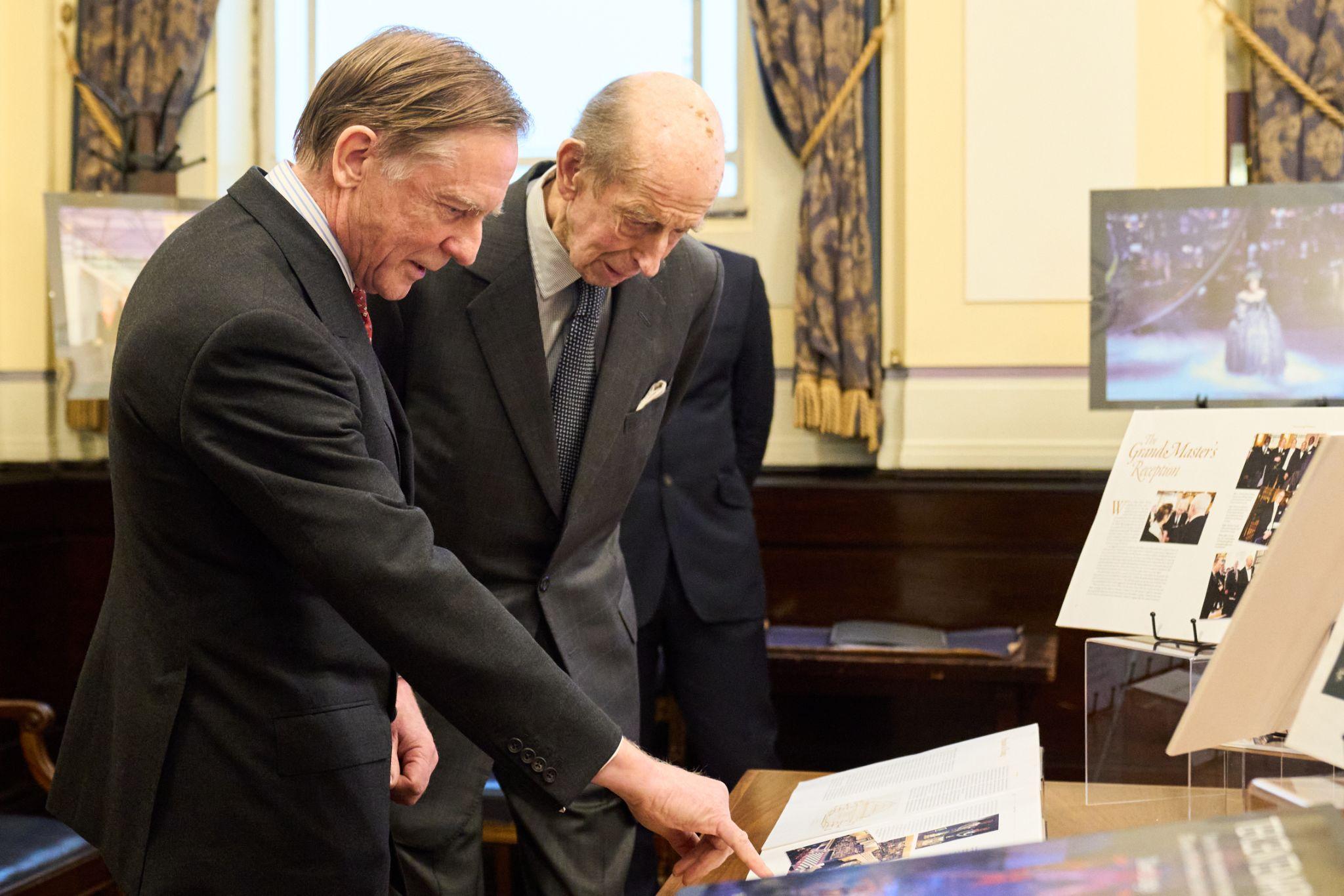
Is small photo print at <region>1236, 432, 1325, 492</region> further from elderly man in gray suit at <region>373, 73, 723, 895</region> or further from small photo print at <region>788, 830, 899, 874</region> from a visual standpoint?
elderly man in gray suit at <region>373, 73, 723, 895</region>

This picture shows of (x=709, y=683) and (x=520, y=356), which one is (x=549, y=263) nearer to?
(x=520, y=356)

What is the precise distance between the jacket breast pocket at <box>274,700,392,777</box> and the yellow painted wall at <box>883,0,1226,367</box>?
2.86 metres

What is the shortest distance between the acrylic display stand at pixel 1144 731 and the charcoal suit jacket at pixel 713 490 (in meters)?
1.56

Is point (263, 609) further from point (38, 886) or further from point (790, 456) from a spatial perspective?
point (790, 456)

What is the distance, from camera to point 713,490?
310 centimetres

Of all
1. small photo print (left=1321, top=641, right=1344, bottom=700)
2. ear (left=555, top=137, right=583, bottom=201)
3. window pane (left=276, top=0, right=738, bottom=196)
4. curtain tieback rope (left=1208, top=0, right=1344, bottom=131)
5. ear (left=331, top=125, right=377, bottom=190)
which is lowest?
small photo print (left=1321, top=641, right=1344, bottom=700)

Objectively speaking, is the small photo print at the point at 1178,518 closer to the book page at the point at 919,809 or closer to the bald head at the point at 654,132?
the book page at the point at 919,809

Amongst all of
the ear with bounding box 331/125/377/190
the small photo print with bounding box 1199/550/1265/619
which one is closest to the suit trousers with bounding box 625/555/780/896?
the small photo print with bounding box 1199/550/1265/619

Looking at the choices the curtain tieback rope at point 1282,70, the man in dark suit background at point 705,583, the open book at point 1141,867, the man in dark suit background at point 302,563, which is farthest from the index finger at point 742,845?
the curtain tieback rope at point 1282,70

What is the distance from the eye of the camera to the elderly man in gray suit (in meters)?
1.69

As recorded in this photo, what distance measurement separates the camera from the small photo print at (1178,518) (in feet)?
4.81

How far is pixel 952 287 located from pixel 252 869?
3031mm

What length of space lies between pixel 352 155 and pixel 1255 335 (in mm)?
2642

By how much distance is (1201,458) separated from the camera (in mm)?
1487
